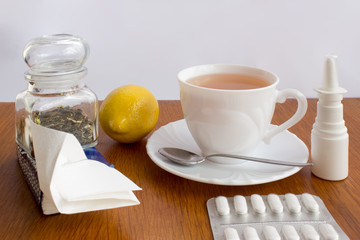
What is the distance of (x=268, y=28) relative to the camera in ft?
4.74

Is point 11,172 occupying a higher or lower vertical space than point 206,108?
lower

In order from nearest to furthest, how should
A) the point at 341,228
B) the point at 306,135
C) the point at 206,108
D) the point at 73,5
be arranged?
the point at 341,228 → the point at 206,108 → the point at 306,135 → the point at 73,5

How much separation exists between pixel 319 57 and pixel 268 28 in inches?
8.5

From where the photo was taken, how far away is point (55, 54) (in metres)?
0.70

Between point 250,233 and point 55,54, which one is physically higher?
point 55,54

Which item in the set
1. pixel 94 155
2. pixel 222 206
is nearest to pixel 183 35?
pixel 94 155

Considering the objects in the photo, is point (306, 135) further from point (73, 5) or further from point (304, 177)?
point (73, 5)

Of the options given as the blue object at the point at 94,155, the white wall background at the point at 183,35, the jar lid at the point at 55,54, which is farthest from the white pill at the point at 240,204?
the white wall background at the point at 183,35

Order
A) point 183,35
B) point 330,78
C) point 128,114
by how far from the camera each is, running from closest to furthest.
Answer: point 330,78
point 128,114
point 183,35

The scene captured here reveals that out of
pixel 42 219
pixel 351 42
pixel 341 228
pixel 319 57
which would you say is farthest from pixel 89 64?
pixel 341 228

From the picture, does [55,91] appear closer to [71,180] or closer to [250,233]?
[71,180]

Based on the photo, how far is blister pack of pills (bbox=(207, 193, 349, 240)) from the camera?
50 cm

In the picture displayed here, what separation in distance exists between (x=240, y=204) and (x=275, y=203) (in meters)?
0.04

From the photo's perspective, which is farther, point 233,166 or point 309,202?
point 233,166
